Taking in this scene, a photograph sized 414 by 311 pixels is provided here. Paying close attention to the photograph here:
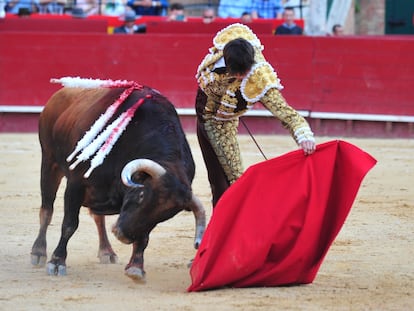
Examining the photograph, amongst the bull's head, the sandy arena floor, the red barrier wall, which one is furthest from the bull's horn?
the red barrier wall

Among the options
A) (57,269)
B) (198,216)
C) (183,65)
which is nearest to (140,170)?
(198,216)

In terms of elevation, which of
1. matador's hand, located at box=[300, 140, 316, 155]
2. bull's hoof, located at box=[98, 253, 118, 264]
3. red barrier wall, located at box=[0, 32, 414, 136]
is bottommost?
red barrier wall, located at box=[0, 32, 414, 136]

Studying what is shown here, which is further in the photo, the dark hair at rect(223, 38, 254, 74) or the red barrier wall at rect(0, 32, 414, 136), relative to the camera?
the red barrier wall at rect(0, 32, 414, 136)

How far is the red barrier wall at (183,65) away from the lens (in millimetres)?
10844

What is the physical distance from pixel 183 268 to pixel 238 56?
1.30m

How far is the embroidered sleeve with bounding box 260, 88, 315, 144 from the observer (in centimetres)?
459

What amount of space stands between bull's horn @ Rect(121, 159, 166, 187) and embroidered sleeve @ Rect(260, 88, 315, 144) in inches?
21.6

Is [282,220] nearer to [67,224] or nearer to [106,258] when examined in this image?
[67,224]

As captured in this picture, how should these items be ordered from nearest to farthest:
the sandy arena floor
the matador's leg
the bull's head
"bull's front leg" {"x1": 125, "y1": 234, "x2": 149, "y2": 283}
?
the sandy arena floor
the bull's head
"bull's front leg" {"x1": 125, "y1": 234, "x2": 149, "y2": 283}
the matador's leg

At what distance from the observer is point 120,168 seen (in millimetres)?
4973

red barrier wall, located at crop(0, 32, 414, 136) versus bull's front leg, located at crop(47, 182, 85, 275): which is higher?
bull's front leg, located at crop(47, 182, 85, 275)

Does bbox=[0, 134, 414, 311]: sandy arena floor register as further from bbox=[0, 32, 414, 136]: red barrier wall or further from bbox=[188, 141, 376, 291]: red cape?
bbox=[0, 32, 414, 136]: red barrier wall

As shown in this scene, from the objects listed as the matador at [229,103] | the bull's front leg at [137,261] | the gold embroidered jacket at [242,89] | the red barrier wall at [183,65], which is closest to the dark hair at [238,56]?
the matador at [229,103]

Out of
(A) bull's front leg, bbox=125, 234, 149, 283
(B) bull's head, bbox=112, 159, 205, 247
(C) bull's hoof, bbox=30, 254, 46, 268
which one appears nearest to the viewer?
(B) bull's head, bbox=112, 159, 205, 247
